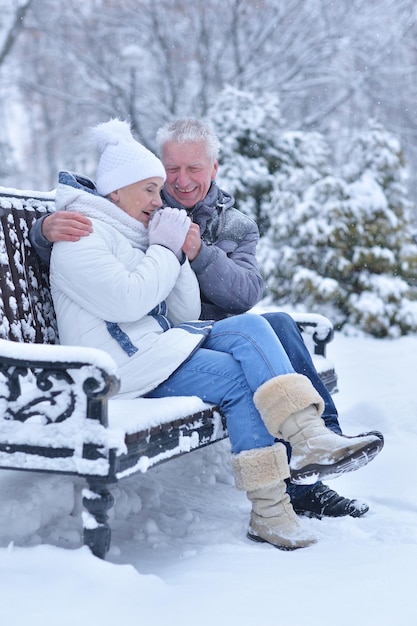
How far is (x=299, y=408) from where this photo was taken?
3.09 metres

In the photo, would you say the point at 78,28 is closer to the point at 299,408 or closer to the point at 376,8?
the point at 376,8

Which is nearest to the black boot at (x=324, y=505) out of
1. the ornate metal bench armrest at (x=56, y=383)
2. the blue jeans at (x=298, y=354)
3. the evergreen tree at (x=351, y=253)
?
the blue jeans at (x=298, y=354)

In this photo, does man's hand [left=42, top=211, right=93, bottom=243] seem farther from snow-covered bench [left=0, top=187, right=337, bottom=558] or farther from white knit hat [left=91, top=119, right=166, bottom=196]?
snow-covered bench [left=0, top=187, right=337, bottom=558]

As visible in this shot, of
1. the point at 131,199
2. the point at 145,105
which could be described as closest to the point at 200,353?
the point at 131,199

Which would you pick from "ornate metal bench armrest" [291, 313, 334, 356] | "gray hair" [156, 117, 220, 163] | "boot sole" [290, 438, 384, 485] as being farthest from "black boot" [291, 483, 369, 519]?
"gray hair" [156, 117, 220, 163]

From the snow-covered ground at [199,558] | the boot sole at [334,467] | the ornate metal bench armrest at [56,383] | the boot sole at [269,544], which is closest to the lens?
the snow-covered ground at [199,558]

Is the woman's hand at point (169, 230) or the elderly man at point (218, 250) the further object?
the elderly man at point (218, 250)

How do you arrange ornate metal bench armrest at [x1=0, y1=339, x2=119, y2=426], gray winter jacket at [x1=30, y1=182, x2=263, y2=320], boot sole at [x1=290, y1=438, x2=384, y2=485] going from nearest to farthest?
ornate metal bench armrest at [x1=0, y1=339, x2=119, y2=426]
boot sole at [x1=290, y1=438, x2=384, y2=485]
gray winter jacket at [x1=30, y1=182, x2=263, y2=320]

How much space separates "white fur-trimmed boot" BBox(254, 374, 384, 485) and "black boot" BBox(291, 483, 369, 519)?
597mm

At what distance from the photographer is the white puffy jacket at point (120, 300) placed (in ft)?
10.4

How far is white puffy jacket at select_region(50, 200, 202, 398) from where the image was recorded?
3.18 meters

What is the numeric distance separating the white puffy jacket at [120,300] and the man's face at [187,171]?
29.7 inches

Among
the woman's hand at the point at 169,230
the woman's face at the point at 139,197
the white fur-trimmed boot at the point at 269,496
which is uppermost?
the woman's face at the point at 139,197

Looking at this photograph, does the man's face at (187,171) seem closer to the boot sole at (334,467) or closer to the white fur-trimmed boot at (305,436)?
the white fur-trimmed boot at (305,436)
